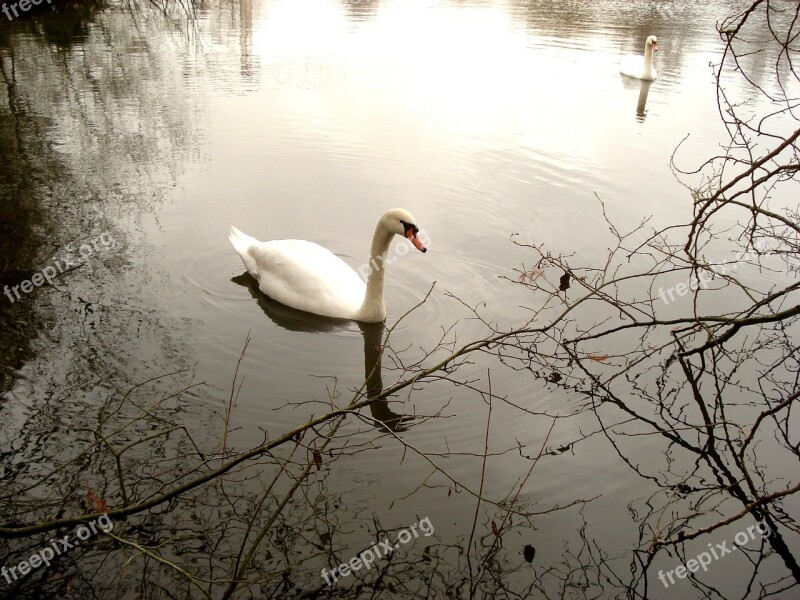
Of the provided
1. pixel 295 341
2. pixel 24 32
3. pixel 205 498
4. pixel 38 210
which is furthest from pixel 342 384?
pixel 24 32

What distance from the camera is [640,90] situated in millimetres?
18406

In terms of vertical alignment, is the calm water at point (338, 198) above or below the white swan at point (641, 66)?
below

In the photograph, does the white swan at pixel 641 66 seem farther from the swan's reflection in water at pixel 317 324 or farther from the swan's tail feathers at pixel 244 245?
the swan's reflection in water at pixel 317 324

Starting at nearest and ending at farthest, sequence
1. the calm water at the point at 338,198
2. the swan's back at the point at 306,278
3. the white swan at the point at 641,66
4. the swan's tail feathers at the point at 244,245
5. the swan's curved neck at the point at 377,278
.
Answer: the calm water at the point at 338,198, the swan's curved neck at the point at 377,278, the swan's back at the point at 306,278, the swan's tail feathers at the point at 244,245, the white swan at the point at 641,66

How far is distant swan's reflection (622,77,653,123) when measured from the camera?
1612 centimetres

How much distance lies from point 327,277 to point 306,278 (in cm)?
22

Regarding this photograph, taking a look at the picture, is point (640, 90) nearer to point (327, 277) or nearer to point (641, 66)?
point (641, 66)

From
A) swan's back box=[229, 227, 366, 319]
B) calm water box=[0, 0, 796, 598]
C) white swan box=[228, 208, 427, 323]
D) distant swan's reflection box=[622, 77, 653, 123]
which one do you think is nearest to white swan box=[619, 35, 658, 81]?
distant swan's reflection box=[622, 77, 653, 123]

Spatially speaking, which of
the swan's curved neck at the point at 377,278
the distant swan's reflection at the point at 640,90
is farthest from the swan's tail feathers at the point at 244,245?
the distant swan's reflection at the point at 640,90

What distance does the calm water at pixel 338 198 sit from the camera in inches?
230

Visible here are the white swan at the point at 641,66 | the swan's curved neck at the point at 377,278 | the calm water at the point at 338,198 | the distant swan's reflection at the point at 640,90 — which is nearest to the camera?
the calm water at the point at 338,198

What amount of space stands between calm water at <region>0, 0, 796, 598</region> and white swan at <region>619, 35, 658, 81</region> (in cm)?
48

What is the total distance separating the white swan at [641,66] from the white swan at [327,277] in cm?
1397

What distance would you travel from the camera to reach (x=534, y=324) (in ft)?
25.0
